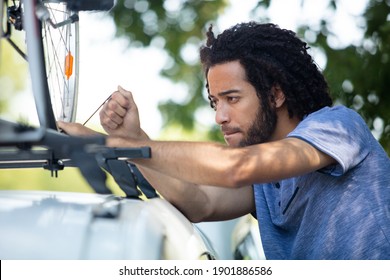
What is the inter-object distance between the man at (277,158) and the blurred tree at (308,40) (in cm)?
225

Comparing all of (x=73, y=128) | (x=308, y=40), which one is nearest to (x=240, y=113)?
(x=73, y=128)

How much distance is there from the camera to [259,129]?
9.55 feet

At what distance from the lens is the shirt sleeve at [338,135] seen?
243 centimetres

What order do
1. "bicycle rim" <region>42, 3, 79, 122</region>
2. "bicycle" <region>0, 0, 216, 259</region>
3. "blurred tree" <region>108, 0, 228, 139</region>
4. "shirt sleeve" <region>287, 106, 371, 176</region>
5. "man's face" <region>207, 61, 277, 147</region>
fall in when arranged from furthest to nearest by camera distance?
"blurred tree" <region>108, 0, 228, 139</region> < "man's face" <region>207, 61, 277, 147</region> < "bicycle rim" <region>42, 3, 79, 122</region> < "shirt sleeve" <region>287, 106, 371, 176</region> < "bicycle" <region>0, 0, 216, 259</region>

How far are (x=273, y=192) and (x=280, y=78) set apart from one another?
420 mm

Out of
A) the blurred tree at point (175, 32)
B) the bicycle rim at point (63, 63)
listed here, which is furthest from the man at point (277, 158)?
the blurred tree at point (175, 32)

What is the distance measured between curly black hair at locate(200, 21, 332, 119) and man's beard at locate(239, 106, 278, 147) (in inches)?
1.0

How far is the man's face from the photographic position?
290 centimetres

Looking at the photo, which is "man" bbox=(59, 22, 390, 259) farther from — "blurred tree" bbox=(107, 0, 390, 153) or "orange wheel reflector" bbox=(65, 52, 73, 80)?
"blurred tree" bbox=(107, 0, 390, 153)

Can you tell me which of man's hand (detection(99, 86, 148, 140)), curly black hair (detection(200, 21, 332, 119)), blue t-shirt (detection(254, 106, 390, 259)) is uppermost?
curly black hair (detection(200, 21, 332, 119))

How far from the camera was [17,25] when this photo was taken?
234cm

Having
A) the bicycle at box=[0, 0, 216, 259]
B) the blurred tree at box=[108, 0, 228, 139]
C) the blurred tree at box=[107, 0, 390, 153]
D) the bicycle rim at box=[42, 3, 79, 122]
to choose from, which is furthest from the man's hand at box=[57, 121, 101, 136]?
the blurred tree at box=[108, 0, 228, 139]

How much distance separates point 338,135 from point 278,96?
533 millimetres
